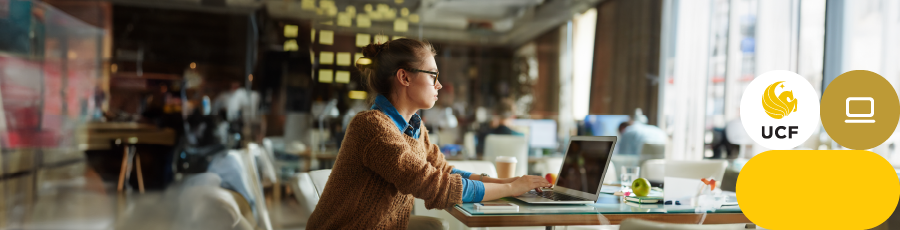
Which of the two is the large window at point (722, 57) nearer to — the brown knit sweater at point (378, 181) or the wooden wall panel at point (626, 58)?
the wooden wall panel at point (626, 58)

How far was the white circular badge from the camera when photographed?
221 cm

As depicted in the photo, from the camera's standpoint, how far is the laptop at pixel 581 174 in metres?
1.43

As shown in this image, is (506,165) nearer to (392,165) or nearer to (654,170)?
(392,165)

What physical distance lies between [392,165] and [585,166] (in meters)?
0.59

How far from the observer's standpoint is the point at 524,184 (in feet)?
4.41

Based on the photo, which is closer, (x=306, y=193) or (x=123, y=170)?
(x=306, y=193)

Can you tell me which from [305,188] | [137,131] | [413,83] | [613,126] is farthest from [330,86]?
[413,83]

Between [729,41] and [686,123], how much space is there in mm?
911

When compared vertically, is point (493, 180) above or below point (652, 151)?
above

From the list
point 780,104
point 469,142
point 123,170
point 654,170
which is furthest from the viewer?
point 469,142

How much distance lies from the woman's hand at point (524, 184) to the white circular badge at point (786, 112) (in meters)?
1.36

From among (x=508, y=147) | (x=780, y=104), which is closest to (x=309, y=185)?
(x=780, y=104)

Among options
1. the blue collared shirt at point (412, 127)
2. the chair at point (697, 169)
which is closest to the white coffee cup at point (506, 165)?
the blue collared shirt at point (412, 127)

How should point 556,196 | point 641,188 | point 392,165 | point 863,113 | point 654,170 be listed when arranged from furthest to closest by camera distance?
point 654,170
point 863,113
point 641,188
point 556,196
point 392,165
